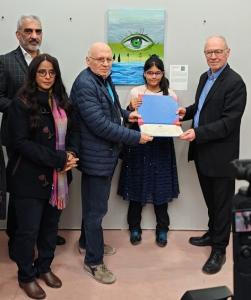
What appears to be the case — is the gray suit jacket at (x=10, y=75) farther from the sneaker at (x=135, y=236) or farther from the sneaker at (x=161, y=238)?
the sneaker at (x=161, y=238)

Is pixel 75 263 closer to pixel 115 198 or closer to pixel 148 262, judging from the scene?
pixel 148 262

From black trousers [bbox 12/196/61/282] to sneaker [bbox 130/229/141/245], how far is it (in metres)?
0.82

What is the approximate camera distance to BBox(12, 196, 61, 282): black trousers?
89.0 inches

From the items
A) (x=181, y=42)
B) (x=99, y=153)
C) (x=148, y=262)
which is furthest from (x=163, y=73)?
(x=148, y=262)

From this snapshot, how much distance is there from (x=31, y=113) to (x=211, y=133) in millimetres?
1139

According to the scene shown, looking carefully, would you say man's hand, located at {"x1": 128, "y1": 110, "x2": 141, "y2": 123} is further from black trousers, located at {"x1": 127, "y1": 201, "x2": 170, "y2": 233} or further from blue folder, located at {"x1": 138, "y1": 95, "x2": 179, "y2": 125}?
black trousers, located at {"x1": 127, "y1": 201, "x2": 170, "y2": 233}

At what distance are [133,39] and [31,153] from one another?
4.45ft

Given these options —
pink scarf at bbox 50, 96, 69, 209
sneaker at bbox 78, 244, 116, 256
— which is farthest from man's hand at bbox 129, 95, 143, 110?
sneaker at bbox 78, 244, 116, 256

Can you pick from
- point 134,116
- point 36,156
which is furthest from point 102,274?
point 134,116

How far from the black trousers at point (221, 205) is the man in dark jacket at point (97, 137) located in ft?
2.01

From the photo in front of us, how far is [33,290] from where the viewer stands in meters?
2.38

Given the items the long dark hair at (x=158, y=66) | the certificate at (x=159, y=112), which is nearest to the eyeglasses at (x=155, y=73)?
the long dark hair at (x=158, y=66)

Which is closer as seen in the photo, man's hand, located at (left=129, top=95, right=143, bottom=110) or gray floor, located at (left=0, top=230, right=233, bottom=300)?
gray floor, located at (left=0, top=230, right=233, bottom=300)

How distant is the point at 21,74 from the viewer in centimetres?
262
